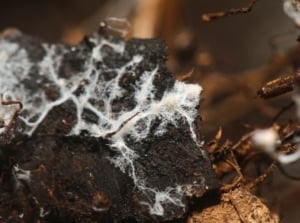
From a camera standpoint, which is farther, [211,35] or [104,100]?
[211,35]

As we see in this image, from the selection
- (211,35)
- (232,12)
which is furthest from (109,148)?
(211,35)

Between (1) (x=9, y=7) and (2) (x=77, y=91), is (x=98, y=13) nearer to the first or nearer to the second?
(1) (x=9, y=7)

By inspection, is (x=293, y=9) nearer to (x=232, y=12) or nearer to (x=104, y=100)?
(x=232, y=12)

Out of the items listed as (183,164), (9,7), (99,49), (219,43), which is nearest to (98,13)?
(9,7)

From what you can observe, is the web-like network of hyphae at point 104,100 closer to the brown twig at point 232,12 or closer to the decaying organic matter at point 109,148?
the decaying organic matter at point 109,148

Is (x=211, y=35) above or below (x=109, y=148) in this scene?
above

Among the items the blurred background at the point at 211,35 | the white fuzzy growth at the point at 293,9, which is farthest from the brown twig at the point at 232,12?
the blurred background at the point at 211,35
